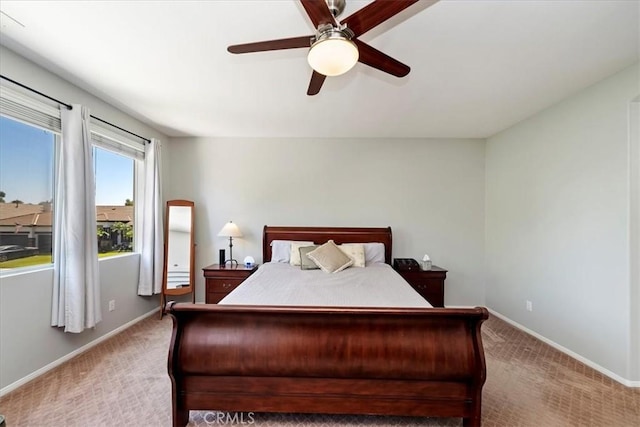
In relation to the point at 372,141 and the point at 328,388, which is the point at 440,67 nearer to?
the point at 372,141

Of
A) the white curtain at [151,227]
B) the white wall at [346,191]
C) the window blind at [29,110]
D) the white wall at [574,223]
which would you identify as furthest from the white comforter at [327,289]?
the window blind at [29,110]

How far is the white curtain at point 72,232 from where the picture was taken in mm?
2551

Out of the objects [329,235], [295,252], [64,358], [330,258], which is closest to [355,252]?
[330,258]

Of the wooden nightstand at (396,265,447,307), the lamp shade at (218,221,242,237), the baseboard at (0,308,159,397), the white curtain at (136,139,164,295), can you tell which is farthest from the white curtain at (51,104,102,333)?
the wooden nightstand at (396,265,447,307)

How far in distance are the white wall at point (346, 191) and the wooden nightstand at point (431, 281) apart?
493 mm

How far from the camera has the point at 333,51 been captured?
1419 mm

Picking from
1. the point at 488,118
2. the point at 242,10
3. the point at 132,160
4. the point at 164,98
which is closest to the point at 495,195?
the point at 488,118

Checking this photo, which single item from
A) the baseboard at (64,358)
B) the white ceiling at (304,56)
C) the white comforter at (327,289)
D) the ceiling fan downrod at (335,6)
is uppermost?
the white ceiling at (304,56)

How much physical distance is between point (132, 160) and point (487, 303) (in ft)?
17.4

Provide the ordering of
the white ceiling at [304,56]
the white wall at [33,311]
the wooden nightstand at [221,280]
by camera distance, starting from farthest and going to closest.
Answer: the wooden nightstand at [221,280], the white wall at [33,311], the white ceiling at [304,56]

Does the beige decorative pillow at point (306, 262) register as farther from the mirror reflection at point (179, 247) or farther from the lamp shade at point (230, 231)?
the mirror reflection at point (179, 247)

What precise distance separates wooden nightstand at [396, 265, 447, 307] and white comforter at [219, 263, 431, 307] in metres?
0.55

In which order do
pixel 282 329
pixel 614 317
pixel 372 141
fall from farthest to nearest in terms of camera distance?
pixel 372 141 → pixel 614 317 → pixel 282 329

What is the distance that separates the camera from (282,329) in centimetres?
185
